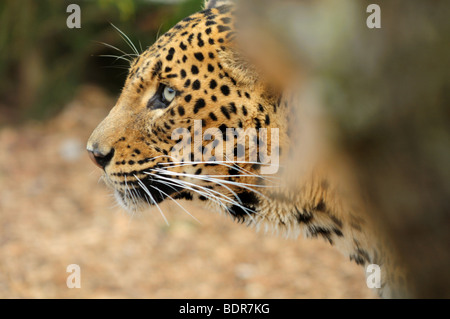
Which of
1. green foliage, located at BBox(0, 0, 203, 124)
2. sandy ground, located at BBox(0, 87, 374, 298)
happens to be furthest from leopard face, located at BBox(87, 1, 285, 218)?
green foliage, located at BBox(0, 0, 203, 124)

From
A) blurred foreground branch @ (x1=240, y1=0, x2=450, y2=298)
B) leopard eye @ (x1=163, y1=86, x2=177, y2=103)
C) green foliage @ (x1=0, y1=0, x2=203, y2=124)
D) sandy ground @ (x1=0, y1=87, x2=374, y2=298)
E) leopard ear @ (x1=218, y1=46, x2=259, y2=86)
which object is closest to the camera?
blurred foreground branch @ (x1=240, y1=0, x2=450, y2=298)

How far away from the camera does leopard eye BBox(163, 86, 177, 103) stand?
312 centimetres

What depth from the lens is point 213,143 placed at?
305 centimetres

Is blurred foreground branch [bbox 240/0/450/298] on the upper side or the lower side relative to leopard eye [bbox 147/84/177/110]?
lower

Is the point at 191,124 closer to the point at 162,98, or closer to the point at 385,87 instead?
the point at 162,98

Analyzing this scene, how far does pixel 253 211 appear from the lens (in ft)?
10.5

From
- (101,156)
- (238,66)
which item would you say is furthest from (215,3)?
(101,156)

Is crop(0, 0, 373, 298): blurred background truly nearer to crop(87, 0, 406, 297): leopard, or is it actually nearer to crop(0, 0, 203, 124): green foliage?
crop(0, 0, 203, 124): green foliage

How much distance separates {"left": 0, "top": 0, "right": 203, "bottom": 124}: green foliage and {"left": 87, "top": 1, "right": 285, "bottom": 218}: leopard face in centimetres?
691

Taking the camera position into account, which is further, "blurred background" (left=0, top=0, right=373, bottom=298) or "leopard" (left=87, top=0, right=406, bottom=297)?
"blurred background" (left=0, top=0, right=373, bottom=298)

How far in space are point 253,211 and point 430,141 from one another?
2.00 m

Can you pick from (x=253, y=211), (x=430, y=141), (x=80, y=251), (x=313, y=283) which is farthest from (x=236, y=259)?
(x=430, y=141)

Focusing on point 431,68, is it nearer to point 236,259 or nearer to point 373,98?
point 373,98

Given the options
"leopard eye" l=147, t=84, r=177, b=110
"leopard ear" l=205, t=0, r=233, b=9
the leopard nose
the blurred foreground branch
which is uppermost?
"leopard ear" l=205, t=0, r=233, b=9
